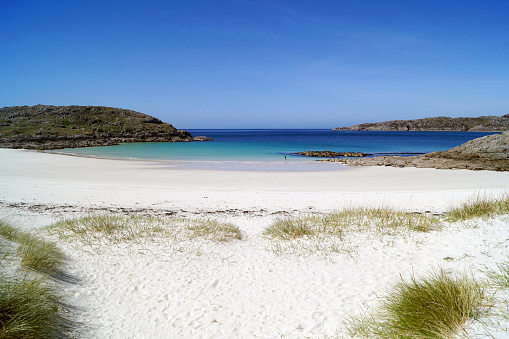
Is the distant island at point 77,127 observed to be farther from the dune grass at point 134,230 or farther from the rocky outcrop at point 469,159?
the rocky outcrop at point 469,159

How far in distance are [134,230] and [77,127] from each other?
72188mm

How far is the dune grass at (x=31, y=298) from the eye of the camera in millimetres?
3682

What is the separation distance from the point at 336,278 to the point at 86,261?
220 inches

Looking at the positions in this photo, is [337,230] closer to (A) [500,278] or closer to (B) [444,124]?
(A) [500,278]

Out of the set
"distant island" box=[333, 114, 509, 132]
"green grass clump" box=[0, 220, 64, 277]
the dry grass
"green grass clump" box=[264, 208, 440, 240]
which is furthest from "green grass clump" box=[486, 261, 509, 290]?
"distant island" box=[333, 114, 509, 132]

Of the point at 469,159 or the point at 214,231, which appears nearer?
the point at 214,231

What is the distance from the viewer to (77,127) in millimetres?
69562

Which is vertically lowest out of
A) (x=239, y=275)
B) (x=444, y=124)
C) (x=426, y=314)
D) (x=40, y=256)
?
(x=239, y=275)

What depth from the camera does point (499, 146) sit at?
2930 cm

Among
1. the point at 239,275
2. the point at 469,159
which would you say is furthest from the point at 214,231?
the point at 469,159

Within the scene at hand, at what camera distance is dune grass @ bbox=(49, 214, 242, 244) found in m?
8.35

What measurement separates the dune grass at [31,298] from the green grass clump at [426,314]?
408 cm

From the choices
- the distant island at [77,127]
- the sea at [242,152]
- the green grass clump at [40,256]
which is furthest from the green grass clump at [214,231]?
the distant island at [77,127]

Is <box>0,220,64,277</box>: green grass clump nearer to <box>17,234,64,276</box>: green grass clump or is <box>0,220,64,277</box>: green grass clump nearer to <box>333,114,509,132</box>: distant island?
<box>17,234,64,276</box>: green grass clump
